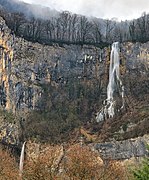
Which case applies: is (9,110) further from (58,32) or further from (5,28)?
(58,32)

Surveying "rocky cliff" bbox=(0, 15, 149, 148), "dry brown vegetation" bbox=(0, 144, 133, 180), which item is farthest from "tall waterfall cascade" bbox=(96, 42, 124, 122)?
"dry brown vegetation" bbox=(0, 144, 133, 180)

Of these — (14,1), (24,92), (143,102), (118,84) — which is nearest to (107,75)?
(118,84)

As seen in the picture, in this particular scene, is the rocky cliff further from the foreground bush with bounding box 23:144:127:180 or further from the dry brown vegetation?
the foreground bush with bounding box 23:144:127:180

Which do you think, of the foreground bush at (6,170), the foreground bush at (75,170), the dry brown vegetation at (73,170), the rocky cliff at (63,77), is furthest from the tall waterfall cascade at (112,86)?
the foreground bush at (75,170)

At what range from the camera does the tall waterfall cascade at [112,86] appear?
7479 centimetres

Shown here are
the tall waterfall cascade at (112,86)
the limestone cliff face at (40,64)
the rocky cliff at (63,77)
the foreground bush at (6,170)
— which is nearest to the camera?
the foreground bush at (6,170)

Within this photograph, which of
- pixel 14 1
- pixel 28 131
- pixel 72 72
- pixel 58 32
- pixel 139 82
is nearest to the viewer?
pixel 28 131

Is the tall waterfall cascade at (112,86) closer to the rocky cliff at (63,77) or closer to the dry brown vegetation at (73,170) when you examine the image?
the rocky cliff at (63,77)

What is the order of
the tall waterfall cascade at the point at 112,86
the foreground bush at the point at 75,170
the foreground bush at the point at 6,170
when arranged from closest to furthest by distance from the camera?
the foreground bush at the point at 75,170, the foreground bush at the point at 6,170, the tall waterfall cascade at the point at 112,86

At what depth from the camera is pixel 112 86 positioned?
78.6 m

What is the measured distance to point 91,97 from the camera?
79062mm

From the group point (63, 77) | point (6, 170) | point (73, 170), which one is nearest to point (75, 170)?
point (73, 170)

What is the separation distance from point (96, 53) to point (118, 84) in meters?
8.36

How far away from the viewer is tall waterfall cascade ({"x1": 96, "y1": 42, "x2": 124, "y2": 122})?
245 feet
